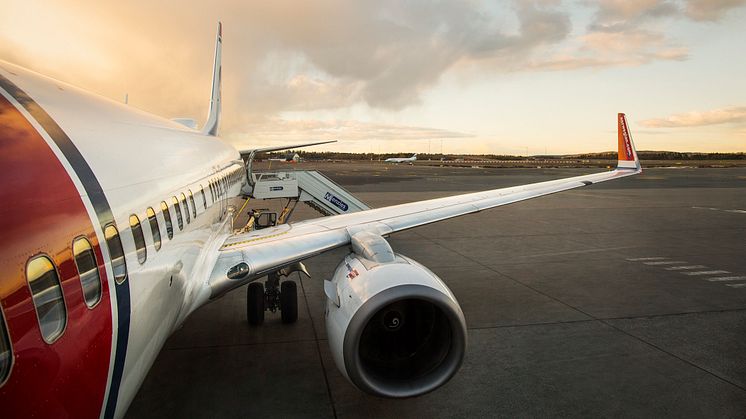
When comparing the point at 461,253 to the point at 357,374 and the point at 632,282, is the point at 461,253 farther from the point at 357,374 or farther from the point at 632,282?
the point at 357,374

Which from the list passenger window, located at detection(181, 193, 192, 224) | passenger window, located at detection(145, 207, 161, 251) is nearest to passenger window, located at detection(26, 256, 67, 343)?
passenger window, located at detection(145, 207, 161, 251)

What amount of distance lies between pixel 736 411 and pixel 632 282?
229 inches

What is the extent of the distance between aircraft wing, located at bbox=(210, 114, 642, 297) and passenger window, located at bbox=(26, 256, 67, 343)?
132 inches

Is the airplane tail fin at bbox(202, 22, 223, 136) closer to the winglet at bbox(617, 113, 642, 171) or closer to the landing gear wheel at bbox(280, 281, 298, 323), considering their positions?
the landing gear wheel at bbox(280, 281, 298, 323)

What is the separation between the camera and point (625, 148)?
43.5ft

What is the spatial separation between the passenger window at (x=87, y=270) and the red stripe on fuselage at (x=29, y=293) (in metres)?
0.04

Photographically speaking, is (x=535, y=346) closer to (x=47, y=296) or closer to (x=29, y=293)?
(x=47, y=296)

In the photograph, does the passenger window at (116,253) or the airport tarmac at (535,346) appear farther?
the airport tarmac at (535,346)

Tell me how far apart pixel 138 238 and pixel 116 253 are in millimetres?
524

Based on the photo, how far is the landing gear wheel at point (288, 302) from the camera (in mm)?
8477

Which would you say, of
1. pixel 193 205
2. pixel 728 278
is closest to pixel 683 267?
pixel 728 278

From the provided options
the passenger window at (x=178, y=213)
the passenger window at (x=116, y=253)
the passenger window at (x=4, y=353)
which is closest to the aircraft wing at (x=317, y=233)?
the passenger window at (x=178, y=213)

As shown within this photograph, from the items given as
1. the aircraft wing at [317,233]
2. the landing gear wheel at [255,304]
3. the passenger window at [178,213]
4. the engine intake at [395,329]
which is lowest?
the landing gear wheel at [255,304]

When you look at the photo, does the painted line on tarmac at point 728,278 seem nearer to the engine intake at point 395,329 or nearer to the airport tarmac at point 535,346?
the airport tarmac at point 535,346
